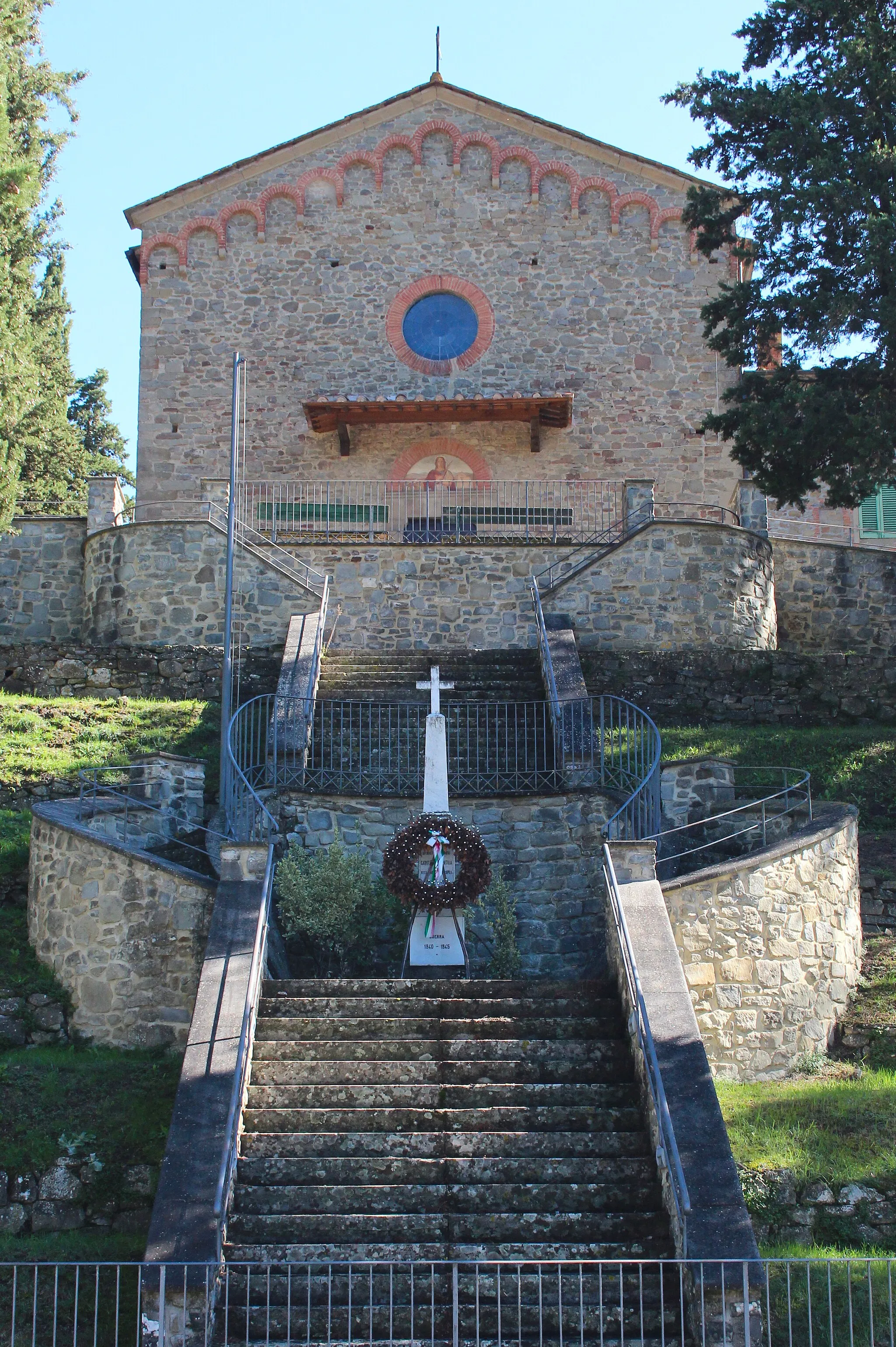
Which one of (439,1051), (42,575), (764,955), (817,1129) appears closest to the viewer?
(817,1129)

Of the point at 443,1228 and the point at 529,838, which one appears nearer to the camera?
the point at 443,1228

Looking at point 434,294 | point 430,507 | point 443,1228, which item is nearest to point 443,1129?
point 443,1228

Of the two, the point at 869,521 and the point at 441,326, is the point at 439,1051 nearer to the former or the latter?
the point at 441,326

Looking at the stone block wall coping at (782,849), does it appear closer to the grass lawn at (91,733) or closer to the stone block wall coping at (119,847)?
the stone block wall coping at (119,847)

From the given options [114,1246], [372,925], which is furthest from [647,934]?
[114,1246]

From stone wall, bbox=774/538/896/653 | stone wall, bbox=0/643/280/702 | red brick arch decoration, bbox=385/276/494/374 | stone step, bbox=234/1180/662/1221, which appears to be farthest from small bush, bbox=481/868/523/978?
red brick arch decoration, bbox=385/276/494/374

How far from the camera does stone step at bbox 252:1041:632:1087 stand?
36.0 feet

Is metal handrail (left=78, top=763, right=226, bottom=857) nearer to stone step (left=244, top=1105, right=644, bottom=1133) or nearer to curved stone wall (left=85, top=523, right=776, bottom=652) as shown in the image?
stone step (left=244, top=1105, right=644, bottom=1133)

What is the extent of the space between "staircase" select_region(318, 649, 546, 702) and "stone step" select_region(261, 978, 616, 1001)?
5392mm

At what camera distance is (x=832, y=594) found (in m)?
22.7

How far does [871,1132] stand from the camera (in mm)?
10945

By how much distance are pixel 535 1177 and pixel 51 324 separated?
2079 centimetres

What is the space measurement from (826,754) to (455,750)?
4.21m

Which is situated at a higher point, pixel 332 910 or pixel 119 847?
pixel 119 847
